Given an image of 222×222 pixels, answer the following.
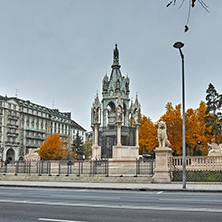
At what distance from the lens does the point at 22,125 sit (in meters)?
90.8

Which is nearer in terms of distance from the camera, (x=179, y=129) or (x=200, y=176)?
(x=200, y=176)

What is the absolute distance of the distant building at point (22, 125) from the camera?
271ft

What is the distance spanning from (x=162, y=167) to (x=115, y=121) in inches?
607

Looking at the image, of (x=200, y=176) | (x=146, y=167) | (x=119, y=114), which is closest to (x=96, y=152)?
(x=119, y=114)

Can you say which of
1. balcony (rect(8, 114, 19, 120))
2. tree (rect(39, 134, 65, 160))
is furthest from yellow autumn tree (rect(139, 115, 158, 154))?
balcony (rect(8, 114, 19, 120))

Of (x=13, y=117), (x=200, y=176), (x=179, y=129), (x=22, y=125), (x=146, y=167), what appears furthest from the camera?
(x=22, y=125)

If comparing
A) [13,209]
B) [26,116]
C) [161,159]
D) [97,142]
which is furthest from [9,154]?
[13,209]

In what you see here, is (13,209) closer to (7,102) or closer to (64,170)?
(64,170)

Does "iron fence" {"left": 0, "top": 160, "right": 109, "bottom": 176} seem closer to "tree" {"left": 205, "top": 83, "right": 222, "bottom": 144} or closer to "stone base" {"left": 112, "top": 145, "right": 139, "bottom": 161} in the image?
"stone base" {"left": 112, "top": 145, "right": 139, "bottom": 161}

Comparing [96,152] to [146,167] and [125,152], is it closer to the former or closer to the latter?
[125,152]

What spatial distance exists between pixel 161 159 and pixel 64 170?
9.39 metres

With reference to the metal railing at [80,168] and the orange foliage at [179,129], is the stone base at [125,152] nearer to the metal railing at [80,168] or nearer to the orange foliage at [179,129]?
the metal railing at [80,168]

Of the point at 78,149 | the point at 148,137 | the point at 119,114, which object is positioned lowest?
the point at 78,149

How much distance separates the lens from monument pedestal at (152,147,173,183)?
20609mm
